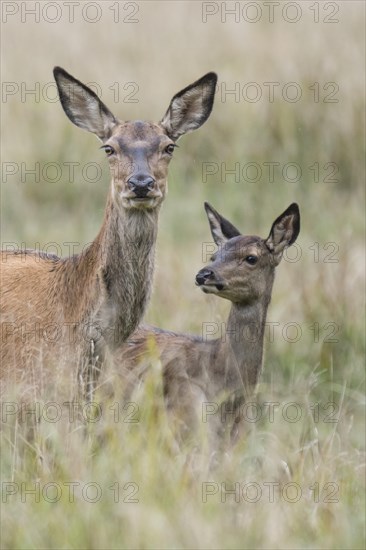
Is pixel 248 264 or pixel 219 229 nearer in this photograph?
pixel 248 264

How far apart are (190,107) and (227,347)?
1.29 m

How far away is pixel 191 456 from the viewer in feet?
18.1

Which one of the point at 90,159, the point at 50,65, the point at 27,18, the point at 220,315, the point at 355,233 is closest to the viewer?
the point at 220,315

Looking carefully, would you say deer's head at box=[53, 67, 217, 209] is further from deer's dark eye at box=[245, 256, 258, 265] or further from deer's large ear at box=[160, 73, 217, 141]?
deer's dark eye at box=[245, 256, 258, 265]

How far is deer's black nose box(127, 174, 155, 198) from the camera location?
6.39m

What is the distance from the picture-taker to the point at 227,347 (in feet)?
23.0

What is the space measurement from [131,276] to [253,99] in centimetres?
562

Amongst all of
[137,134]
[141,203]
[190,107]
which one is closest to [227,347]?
[141,203]

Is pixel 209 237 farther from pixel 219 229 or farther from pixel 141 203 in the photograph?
pixel 141 203

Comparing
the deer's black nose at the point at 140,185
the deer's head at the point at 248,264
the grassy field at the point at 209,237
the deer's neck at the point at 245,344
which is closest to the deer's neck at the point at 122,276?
the deer's black nose at the point at 140,185

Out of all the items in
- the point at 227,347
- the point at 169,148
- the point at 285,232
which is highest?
the point at 169,148

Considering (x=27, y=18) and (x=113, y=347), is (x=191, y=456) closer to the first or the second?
(x=113, y=347)

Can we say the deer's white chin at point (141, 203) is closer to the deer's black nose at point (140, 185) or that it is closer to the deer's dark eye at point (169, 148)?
the deer's black nose at point (140, 185)

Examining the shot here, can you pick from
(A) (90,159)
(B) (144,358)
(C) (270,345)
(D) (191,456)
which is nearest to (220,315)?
(C) (270,345)
